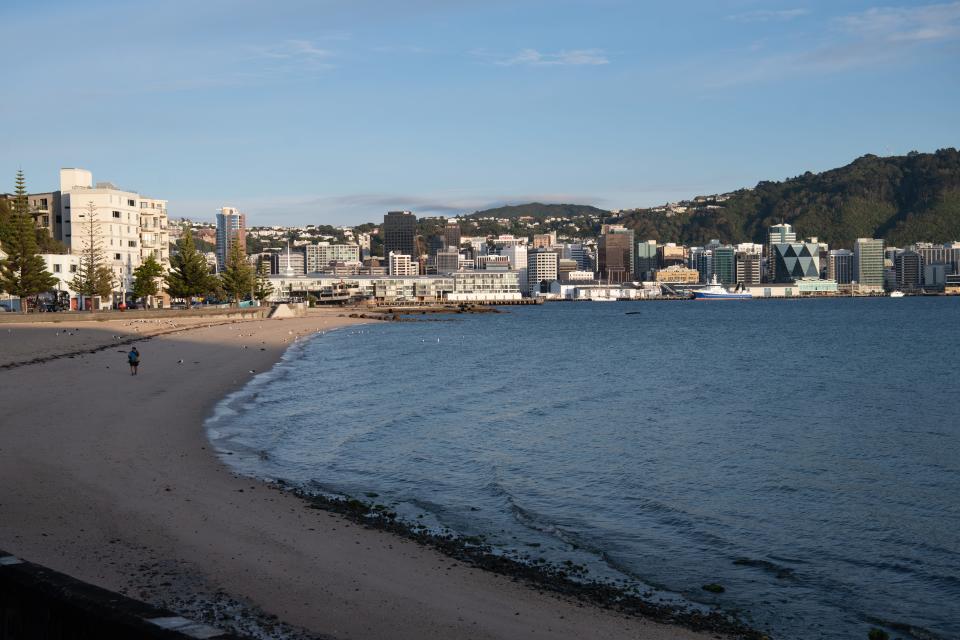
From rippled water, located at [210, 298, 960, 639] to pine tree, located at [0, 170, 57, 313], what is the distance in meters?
37.5

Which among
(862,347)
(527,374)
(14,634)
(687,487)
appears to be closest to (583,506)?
(687,487)

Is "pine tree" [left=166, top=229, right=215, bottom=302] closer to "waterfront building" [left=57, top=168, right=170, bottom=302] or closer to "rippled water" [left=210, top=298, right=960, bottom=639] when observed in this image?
"waterfront building" [left=57, top=168, right=170, bottom=302]

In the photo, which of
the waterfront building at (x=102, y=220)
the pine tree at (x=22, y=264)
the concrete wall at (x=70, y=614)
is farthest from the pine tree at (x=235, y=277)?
the concrete wall at (x=70, y=614)

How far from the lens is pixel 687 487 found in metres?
17.4

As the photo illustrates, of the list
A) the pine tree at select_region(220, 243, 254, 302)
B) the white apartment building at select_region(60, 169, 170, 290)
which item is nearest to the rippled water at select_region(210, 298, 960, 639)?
the white apartment building at select_region(60, 169, 170, 290)

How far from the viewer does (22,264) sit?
68.1m

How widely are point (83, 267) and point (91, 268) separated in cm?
946

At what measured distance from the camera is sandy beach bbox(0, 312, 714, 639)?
919 cm

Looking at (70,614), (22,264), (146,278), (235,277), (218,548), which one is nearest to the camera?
(70,614)

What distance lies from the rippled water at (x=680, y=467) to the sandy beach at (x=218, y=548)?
5.87 feet

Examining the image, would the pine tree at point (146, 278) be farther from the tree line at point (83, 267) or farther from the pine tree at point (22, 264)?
the pine tree at point (22, 264)

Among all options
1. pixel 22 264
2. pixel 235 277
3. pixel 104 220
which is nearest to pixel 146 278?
pixel 104 220

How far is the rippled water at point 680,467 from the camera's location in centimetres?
1198

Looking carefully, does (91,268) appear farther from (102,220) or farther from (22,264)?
(102,220)
